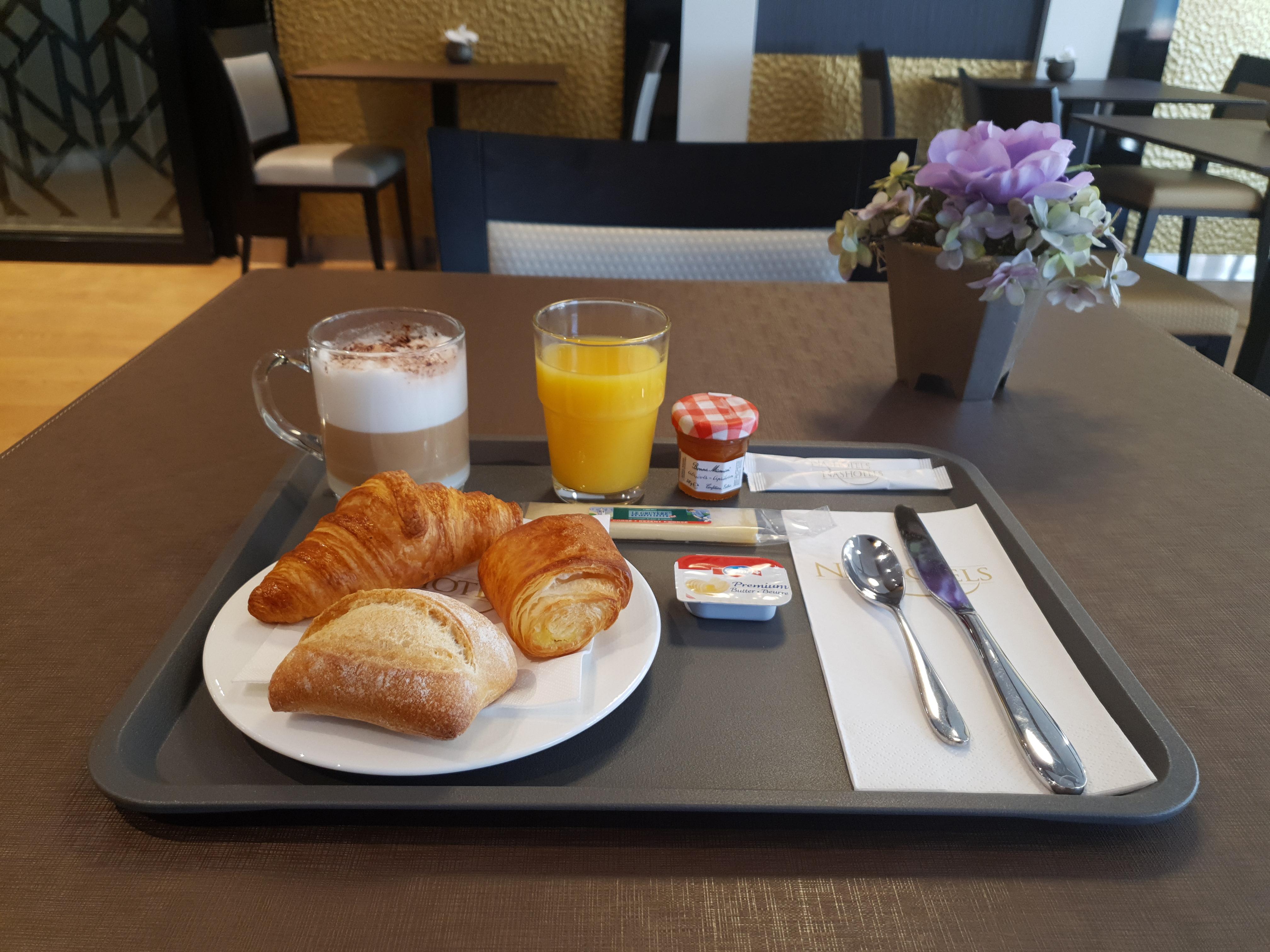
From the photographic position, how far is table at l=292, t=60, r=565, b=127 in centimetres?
290

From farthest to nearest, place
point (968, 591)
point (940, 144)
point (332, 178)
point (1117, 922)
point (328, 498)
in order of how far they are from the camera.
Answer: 1. point (332, 178)
2. point (940, 144)
3. point (328, 498)
4. point (968, 591)
5. point (1117, 922)

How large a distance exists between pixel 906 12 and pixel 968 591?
3369 millimetres

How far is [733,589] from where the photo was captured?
58cm

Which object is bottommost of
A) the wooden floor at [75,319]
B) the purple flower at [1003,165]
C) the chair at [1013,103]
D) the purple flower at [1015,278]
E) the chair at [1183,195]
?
the wooden floor at [75,319]

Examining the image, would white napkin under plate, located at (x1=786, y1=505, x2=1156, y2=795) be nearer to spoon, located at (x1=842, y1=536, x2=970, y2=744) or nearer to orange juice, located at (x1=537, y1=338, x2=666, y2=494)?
spoon, located at (x1=842, y1=536, x2=970, y2=744)

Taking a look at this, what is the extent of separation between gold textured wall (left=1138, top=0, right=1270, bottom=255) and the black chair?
1063mm

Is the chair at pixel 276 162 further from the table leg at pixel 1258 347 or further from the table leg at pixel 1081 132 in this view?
the table leg at pixel 1258 347

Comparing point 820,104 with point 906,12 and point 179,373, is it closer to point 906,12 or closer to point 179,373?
point 906,12

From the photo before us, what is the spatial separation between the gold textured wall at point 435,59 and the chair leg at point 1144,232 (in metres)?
1.98

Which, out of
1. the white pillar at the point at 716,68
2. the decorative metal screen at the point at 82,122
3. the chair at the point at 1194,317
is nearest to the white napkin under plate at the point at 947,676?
the chair at the point at 1194,317

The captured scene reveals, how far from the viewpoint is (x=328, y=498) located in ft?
2.35

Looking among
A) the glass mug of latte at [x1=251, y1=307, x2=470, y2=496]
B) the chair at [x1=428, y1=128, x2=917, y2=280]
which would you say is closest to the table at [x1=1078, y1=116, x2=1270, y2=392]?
the chair at [x1=428, y1=128, x2=917, y2=280]

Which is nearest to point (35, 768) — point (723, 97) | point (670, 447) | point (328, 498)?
point (328, 498)

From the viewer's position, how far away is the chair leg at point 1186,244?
127 inches
